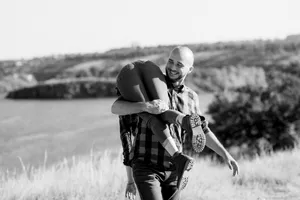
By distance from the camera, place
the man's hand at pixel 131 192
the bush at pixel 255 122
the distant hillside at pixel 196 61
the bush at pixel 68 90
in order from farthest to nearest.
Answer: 1. the bush at pixel 68 90
2. the distant hillside at pixel 196 61
3. the bush at pixel 255 122
4. the man's hand at pixel 131 192

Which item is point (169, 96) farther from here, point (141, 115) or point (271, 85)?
point (271, 85)

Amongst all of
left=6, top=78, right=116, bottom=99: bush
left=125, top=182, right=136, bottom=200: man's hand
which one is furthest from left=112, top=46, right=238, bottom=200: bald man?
left=6, top=78, right=116, bottom=99: bush

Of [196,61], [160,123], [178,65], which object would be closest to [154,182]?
[160,123]

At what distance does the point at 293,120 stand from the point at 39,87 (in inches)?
1312

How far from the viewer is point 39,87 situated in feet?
139

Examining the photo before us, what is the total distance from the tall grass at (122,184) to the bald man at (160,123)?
1660mm

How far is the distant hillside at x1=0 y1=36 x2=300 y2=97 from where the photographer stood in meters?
36.5

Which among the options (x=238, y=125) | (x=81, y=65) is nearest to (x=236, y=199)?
(x=238, y=125)

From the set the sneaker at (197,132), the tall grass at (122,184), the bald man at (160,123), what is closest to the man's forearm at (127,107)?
the bald man at (160,123)

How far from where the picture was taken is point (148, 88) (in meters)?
2.63

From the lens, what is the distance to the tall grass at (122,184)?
4258 millimetres

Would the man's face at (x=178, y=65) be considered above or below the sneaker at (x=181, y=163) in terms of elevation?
above

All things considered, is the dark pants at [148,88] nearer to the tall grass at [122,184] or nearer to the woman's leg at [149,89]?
the woman's leg at [149,89]

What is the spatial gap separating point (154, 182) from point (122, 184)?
2.14 meters
